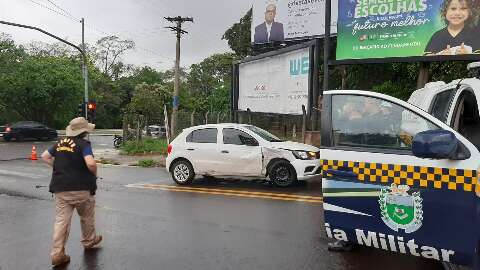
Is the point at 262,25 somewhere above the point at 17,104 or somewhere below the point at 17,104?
above

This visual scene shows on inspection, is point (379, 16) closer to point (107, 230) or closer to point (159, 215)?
point (159, 215)

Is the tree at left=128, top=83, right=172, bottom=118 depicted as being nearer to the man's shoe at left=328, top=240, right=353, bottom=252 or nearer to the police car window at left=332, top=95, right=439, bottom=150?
the man's shoe at left=328, top=240, right=353, bottom=252

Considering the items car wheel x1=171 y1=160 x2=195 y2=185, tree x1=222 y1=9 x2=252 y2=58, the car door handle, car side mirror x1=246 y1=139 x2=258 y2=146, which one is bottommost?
car wheel x1=171 y1=160 x2=195 y2=185

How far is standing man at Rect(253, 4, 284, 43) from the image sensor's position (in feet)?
83.2

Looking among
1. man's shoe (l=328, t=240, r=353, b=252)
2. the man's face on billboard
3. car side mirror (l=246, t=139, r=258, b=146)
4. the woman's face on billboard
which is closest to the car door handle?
man's shoe (l=328, t=240, r=353, b=252)

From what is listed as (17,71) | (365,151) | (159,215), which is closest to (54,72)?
(17,71)

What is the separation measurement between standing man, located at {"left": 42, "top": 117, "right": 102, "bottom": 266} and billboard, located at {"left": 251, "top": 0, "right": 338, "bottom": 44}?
63.3ft

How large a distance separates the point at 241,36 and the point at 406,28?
94.2 ft

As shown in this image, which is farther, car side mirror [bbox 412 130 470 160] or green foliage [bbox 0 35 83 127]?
green foliage [bbox 0 35 83 127]

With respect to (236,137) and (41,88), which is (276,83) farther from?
(41,88)

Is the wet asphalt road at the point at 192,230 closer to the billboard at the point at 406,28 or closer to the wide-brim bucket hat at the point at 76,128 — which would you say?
the wide-brim bucket hat at the point at 76,128

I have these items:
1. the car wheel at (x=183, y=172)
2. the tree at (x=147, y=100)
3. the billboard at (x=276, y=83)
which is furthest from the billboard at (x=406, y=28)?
the tree at (x=147, y=100)

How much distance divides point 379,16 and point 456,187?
435 inches

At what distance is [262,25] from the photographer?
2603 cm
